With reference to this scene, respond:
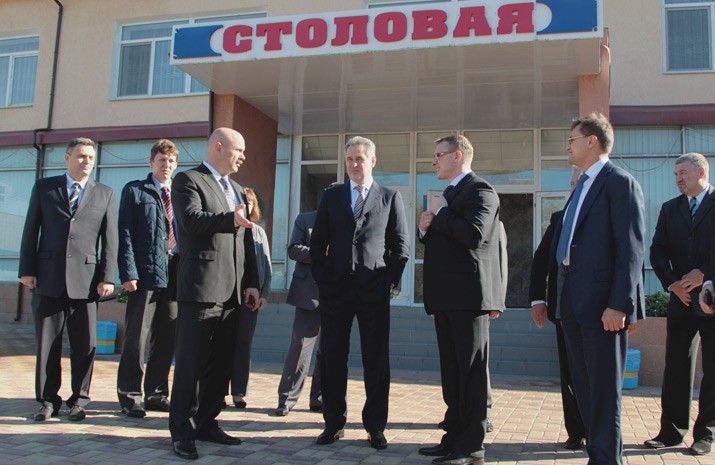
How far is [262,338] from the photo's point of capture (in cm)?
932

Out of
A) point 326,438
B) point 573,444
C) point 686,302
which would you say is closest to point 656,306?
point 686,302

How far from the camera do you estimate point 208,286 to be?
13.2 feet

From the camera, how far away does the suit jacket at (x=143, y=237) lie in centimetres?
→ 509

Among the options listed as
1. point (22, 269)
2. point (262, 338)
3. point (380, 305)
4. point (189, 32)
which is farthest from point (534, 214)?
point (22, 269)

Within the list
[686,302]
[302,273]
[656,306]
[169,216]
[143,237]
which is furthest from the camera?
[656,306]

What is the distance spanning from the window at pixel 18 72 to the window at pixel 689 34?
554 inches

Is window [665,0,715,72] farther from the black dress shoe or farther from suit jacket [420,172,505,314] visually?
the black dress shoe

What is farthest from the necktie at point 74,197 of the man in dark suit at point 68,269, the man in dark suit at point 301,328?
the man in dark suit at point 301,328

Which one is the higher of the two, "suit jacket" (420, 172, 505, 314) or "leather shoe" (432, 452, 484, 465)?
"suit jacket" (420, 172, 505, 314)

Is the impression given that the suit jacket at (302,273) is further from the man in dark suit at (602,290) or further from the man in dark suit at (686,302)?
the man in dark suit at (686,302)

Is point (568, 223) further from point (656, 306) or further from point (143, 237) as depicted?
point (656, 306)

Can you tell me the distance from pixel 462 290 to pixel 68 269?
2962 millimetres

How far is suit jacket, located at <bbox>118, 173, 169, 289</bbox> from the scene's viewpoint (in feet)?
16.7

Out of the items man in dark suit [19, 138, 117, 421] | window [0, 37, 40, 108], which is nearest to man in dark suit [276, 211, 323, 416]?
man in dark suit [19, 138, 117, 421]
